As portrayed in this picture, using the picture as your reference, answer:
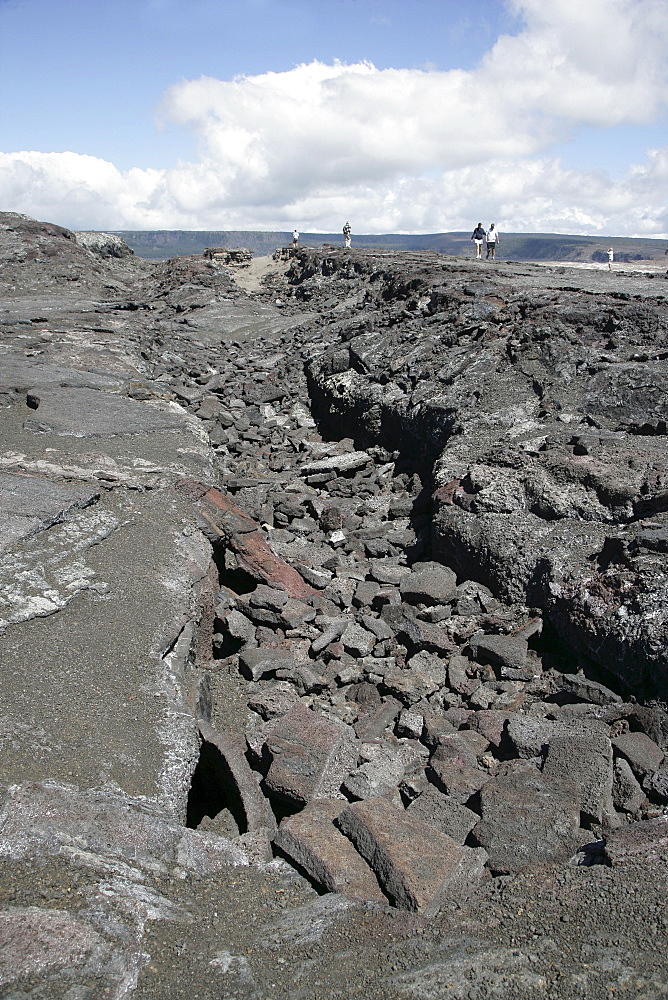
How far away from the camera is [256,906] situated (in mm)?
2180

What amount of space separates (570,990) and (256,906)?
1009mm

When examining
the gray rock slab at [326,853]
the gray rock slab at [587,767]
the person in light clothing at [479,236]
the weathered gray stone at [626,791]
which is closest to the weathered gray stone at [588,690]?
the gray rock slab at [587,767]

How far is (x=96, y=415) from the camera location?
602cm

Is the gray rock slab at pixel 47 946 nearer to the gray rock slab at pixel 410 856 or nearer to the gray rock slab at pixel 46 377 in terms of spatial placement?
the gray rock slab at pixel 410 856

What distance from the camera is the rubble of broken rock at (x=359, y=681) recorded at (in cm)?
191

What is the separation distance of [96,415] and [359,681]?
367cm

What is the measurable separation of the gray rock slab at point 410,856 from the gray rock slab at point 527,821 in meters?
0.11

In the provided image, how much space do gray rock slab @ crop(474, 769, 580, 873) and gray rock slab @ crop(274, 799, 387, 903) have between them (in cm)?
49

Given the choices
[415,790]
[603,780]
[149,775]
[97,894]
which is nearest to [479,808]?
[415,790]

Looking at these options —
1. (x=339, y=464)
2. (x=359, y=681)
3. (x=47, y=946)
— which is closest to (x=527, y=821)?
(x=359, y=681)

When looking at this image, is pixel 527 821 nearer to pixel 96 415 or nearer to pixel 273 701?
pixel 273 701

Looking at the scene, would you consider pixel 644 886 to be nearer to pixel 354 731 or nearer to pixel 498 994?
pixel 498 994

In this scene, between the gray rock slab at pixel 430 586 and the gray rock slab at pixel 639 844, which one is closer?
the gray rock slab at pixel 639 844

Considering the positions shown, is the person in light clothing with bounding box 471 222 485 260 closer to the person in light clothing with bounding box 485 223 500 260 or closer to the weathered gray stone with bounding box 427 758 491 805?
the person in light clothing with bounding box 485 223 500 260
